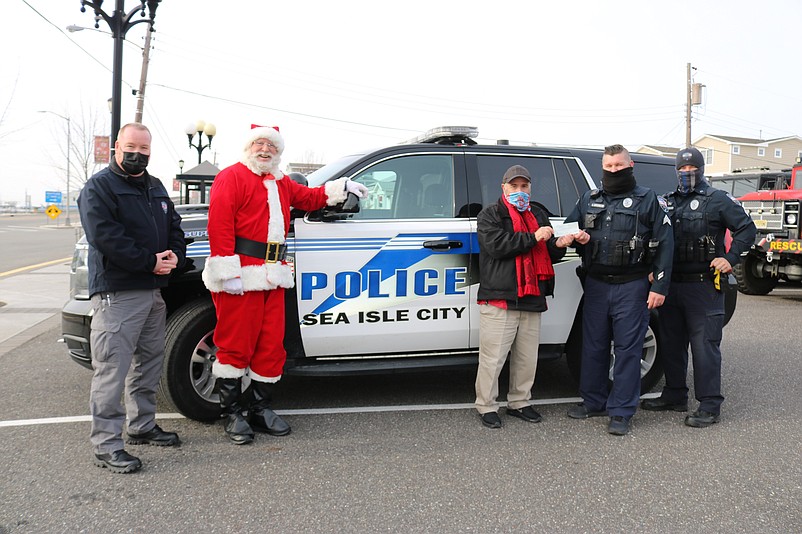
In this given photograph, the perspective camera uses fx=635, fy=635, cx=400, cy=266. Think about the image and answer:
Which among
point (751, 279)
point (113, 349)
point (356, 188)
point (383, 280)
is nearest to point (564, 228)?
point (383, 280)

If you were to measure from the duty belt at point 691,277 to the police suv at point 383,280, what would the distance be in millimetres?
667

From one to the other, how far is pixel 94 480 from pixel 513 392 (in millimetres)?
2622

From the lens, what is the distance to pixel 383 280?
4176 mm

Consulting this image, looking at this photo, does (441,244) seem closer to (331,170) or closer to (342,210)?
(342,210)

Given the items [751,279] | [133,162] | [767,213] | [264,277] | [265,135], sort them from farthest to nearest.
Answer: [751,279] → [767,213] → [265,135] → [264,277] → [133,162]

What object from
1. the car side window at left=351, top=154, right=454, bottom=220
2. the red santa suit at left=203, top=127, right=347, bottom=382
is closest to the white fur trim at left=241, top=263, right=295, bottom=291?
the red santa suit at left=203, top=127, right=347, bottom=382

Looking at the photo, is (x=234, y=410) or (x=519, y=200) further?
(x=519, y=200)

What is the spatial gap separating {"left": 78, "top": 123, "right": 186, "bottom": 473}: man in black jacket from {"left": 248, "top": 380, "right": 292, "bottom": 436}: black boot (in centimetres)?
77

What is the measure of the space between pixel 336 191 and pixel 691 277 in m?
2.48

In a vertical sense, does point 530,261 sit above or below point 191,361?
above

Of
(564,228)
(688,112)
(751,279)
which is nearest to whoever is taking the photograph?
(564,228)

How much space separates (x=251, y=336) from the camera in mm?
3818

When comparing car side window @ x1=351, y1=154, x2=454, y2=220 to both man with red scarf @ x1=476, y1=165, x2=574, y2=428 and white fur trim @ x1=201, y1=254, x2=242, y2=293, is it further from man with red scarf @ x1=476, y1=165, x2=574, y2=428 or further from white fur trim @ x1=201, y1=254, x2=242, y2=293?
white fur trim @ x1=201, y1=254, x2=242, y2=293

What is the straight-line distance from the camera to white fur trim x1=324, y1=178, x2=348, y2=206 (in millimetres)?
3994
